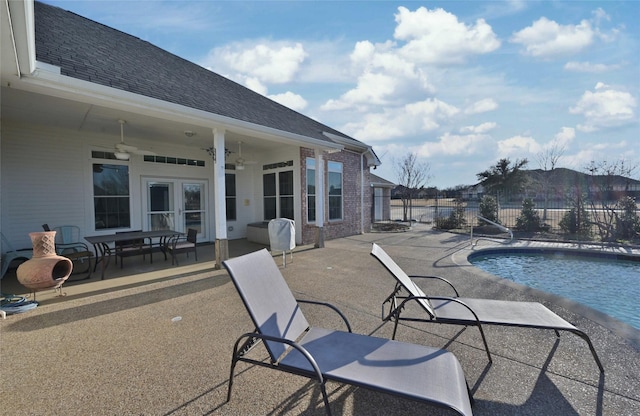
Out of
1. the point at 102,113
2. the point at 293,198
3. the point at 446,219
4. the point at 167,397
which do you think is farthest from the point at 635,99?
the point at 102,113

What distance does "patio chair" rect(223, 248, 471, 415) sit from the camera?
1.82 meters

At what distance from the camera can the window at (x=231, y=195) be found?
10.6 meters

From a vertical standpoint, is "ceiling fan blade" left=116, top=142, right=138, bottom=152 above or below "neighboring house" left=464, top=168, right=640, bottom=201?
above

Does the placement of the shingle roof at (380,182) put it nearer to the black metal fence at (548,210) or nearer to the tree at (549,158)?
the black metal fence at (548,210)

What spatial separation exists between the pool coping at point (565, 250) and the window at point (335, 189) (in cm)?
492

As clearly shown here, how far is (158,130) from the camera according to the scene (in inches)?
290

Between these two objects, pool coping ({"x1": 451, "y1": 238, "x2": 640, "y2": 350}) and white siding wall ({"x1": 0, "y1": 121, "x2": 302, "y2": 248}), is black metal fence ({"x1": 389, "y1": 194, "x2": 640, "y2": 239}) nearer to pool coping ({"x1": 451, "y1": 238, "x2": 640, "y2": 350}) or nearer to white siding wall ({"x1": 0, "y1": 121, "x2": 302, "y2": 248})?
pool coping ({"x1": 451, "y1": 238, "x2": 640, "y2": 350})

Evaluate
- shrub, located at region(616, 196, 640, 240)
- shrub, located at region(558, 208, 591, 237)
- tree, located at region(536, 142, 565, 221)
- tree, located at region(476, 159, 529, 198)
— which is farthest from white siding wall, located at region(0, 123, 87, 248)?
tree, located at region(476, 159, 529, 198)

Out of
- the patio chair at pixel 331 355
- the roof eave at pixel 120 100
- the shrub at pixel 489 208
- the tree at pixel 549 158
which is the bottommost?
the patio chair at pixel 331 355

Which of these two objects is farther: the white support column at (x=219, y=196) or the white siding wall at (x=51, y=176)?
the white siding wall at (x=51, y=176)

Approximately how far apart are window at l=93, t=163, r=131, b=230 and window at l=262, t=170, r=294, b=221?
4.48 m

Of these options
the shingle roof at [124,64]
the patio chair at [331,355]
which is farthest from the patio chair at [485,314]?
the shingle roof at [124,64]

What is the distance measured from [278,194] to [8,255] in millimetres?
6906

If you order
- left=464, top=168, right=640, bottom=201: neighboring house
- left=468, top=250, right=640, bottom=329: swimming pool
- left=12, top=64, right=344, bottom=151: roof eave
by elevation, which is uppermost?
left=12, top=64, right=344, bottom=151: roof eave
